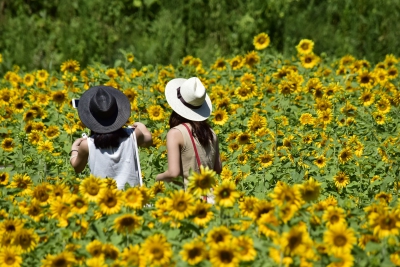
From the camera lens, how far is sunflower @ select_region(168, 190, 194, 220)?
364 centimetres

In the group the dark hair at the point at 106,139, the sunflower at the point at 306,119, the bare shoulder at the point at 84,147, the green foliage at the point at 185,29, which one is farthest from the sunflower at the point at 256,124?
the green foliage at the point at 185,29

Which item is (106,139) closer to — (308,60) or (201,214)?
(201,214)

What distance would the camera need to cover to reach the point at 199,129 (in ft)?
14.9

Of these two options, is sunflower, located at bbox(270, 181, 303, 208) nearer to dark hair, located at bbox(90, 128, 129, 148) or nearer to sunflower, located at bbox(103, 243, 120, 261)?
sunflower, located at bbox(103, 243, 120, 261)

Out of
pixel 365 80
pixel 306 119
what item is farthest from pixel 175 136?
pixel 365 80

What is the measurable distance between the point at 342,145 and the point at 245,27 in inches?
190

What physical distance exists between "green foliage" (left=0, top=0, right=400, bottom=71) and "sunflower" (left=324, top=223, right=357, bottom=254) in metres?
6.97

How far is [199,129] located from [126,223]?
42.5 inches

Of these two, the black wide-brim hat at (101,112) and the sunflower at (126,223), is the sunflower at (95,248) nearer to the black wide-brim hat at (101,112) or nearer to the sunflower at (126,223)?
the sunflower at (126,223)

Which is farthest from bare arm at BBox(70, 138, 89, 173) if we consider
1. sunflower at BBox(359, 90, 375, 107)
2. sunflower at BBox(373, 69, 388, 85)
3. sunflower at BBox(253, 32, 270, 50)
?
sunflower at BBox(253, 32, 270, 50)

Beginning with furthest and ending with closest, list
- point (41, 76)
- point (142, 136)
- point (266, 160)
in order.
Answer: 1. point (41, 76)
2. point (266, 160)
3. point (142, 136)

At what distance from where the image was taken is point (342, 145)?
589 centimetres

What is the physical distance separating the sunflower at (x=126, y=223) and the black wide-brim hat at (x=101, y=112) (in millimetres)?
918

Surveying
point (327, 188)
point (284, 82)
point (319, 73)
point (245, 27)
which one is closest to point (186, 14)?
point (245, 27)
